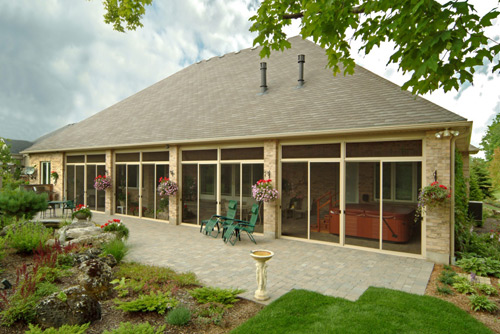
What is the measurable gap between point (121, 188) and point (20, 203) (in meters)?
4.96

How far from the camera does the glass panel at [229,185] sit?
9.82 meters

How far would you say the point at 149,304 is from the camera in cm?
379

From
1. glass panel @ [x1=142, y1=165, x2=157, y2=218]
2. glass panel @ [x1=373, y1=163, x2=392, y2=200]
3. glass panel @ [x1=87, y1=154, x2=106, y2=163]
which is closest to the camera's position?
glass panel @ [x1=373, y1=163, x2=392, y2=200]

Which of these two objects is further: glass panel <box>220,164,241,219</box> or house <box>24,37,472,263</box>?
glass panel <box>220,164,241,219</box>

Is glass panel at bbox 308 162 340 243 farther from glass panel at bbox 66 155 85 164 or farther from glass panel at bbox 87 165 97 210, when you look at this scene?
glass panel at bbox 66 155 85 164

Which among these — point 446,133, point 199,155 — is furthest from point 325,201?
point 199,155

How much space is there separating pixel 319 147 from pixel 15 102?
10090 cm

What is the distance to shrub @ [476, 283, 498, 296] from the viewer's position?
478cm

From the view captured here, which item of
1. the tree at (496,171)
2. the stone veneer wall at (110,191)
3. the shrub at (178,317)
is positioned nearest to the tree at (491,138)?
the tree at (496,171)

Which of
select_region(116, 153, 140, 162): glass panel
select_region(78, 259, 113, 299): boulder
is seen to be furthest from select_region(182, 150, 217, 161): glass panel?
select_region(78, 259, 113, 299): boulder

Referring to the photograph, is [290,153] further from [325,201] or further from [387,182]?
[387,182]

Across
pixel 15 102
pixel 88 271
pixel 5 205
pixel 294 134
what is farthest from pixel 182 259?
pixel 15 102

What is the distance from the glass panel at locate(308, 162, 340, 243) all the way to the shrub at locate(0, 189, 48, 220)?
27.5 ft

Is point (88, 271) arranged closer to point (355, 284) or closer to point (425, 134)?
point (355, 284)
